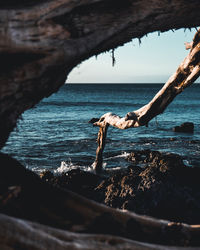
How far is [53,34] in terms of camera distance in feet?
6.36

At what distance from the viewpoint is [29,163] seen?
13469 millimetres

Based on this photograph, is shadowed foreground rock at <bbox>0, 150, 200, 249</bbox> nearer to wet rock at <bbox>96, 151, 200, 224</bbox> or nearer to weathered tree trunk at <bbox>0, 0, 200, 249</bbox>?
weathered tree trunk at <bbox>0, 0, 200, 249</bbox>

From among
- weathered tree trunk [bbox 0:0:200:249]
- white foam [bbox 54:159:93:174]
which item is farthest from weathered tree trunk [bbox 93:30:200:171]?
white foam [bbox 54:159:93:174]

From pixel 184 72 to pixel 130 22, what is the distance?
92.8 inches

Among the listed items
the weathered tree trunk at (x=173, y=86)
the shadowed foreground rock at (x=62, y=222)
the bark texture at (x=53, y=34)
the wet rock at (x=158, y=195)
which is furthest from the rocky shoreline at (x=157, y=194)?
the bark texture at (x=53, y=34)

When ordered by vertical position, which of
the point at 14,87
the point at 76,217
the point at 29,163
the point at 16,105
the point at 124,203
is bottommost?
the point at 29,163

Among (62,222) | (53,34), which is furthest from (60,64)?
(62,222)

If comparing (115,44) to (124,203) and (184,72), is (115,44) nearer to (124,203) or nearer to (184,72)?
(184,72)

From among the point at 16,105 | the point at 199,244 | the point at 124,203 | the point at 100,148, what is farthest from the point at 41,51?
the point at 100,148

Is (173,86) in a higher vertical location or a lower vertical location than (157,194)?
higher

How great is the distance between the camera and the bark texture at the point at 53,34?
6.14ft

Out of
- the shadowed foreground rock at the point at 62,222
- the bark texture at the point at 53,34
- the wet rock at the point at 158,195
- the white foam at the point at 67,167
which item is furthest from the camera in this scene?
the white foam at the point at 67,167

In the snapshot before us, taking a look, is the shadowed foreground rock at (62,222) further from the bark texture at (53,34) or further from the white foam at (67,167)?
the white foam at (67,167)

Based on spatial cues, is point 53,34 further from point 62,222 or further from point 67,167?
point 67,167
